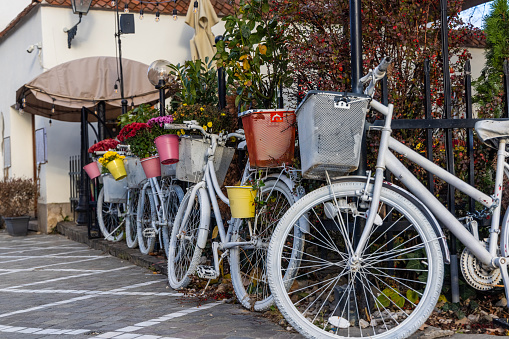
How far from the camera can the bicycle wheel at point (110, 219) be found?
25.9 feet

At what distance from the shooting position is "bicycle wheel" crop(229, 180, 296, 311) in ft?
12.4

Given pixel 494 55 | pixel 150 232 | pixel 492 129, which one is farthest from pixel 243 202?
pixel 494 55

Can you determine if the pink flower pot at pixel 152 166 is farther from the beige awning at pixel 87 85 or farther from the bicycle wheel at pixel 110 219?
the beige awning at pixel 87 85

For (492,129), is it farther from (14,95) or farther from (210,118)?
(14,95)

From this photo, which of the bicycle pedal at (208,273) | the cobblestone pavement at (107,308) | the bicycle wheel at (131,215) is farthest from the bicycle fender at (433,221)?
the bicycle wheel at (131,215)

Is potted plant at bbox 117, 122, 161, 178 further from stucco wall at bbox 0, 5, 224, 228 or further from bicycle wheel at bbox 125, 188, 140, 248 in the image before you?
stucco wall at bbox 0, 5, 224, 228

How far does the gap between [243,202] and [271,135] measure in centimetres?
45

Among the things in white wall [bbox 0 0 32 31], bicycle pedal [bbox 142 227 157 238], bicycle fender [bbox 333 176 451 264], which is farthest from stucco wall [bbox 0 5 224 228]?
bicycle fender [bbox 333 176 451 264]

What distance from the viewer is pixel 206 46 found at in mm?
10500

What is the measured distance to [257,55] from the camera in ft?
14.7

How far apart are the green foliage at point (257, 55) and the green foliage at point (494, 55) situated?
161 centimetres

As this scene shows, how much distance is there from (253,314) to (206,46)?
7389 millimetres

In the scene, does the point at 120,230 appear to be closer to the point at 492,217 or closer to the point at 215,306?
the point at 215,306

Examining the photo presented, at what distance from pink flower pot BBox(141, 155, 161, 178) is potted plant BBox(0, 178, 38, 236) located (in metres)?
6.26
